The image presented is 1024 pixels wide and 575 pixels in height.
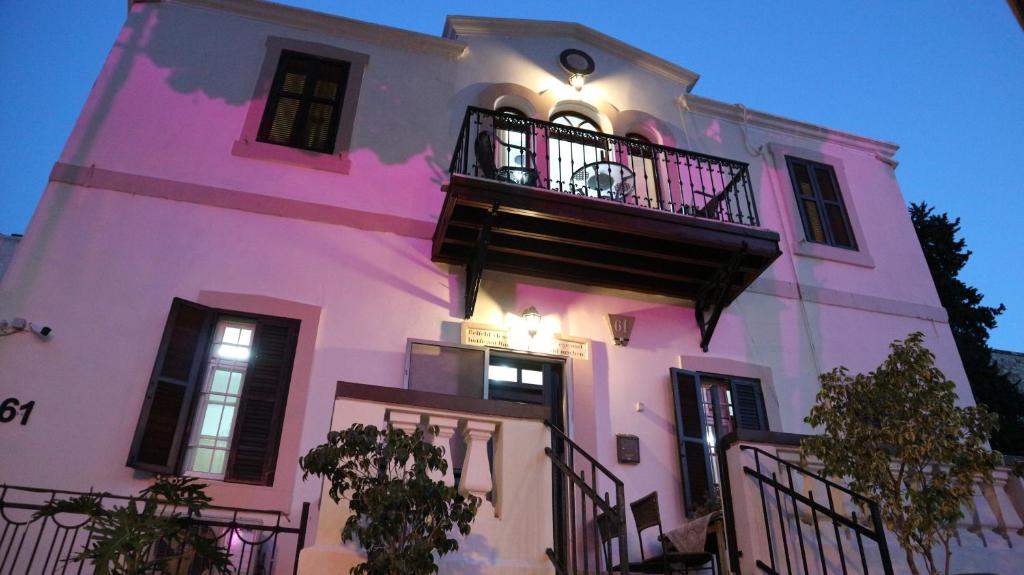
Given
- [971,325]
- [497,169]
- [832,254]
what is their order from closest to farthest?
[497,169], [832,254], [971,325]

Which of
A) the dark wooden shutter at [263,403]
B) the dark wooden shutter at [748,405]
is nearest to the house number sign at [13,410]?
the dark wooden shutter at [263,403]

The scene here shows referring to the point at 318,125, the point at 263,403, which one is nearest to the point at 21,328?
the point at 263,403

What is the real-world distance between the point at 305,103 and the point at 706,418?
587 cm

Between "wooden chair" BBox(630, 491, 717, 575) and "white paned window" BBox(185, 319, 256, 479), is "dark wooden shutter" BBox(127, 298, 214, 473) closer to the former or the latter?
"white paned window" BBox(185, 319, 256, 479)

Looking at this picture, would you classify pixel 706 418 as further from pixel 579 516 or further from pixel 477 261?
pixel 477 261

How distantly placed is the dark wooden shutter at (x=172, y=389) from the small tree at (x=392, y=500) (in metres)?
2.65

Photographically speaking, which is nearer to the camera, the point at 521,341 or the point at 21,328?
the point at 21,328

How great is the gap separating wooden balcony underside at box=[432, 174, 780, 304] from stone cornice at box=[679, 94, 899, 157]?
3285 millimetres

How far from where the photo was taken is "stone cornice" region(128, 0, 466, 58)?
30.5 ft

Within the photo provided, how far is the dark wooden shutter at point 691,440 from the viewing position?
759 centimetres

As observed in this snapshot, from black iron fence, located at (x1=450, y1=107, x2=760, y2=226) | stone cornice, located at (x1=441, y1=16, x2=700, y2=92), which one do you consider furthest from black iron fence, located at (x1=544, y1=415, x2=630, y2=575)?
stone cornice, located at (x1=441, y1=16, x2=700, y2=92)

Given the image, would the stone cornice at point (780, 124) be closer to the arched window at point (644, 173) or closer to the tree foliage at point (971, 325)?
the arched window at point (644, 173)

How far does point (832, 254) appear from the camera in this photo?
9.98 metres

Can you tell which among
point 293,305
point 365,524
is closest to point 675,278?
point 293,305
